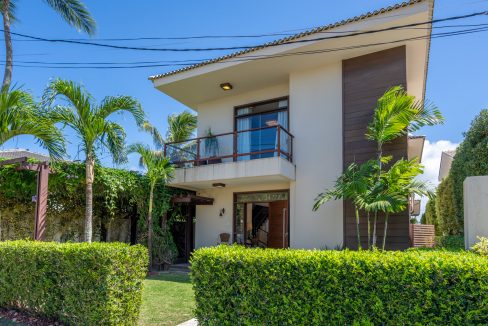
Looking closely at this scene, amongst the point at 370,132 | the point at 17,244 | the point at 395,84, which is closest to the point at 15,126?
the point at 17,244

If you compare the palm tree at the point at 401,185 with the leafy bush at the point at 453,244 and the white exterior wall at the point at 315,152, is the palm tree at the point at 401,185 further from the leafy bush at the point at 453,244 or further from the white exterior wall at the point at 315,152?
the white exterior wall at the point at 315,152

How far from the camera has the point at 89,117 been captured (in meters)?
8.48

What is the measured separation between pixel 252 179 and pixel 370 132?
3677 millimetres

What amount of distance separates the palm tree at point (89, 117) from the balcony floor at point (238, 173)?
2.79 metres

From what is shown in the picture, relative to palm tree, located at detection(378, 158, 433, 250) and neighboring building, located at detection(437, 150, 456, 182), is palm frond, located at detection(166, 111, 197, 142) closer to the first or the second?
palm tree, located at detection(378, 158, 433, 250)

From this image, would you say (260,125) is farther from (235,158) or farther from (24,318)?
(24,318)

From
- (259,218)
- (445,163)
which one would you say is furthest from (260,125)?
(445,163)

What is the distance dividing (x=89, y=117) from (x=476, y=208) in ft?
26.8

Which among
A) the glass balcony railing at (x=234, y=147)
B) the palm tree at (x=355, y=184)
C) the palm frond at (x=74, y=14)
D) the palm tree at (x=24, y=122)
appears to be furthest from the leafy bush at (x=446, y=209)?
the palm frond at (x=74, y=14)

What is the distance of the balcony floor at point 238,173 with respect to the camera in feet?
32.6

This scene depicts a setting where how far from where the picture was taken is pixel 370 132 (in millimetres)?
9016

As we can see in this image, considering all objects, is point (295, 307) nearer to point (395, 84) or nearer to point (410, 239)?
point (410, 239)

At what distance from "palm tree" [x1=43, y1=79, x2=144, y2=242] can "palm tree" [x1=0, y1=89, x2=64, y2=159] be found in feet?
0.98

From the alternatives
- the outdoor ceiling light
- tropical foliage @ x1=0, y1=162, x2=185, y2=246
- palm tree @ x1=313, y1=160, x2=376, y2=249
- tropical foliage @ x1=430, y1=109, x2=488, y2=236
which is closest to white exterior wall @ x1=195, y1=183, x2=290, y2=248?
tropical foliage @ x1=0, y1=162, x2=185, y2=246
